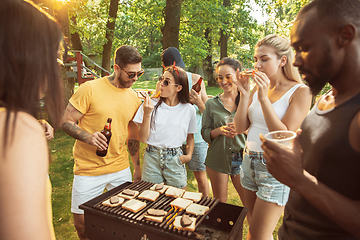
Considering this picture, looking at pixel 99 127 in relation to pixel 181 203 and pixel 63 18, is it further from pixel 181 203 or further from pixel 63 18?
pixel 63 18

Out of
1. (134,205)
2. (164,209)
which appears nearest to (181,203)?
(164,209)

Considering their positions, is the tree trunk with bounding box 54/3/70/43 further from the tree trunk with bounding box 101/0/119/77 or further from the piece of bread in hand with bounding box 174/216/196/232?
the piece of bread in hand with bounding box 174/216/196/232

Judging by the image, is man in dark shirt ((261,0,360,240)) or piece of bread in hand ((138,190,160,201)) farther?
piece of bread in hand ((138,190,160,201))

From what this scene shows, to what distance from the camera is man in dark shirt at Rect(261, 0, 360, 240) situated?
1189mm

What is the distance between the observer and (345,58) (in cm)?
128

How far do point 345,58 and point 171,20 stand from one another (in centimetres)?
809

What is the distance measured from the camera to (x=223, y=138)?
355cm

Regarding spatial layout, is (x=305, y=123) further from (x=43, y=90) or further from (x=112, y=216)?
(x=112, y=216)

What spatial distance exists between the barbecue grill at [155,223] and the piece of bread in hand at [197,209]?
39 mm

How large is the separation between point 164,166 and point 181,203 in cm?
88

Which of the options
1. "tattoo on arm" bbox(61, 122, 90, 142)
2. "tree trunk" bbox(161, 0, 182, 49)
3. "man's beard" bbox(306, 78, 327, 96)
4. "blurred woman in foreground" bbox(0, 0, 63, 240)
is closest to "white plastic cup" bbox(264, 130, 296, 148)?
"man's beard" bbox(306, 78, 327, 96)

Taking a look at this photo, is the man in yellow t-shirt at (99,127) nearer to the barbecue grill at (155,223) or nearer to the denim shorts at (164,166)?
the denim shorts at (164,166)

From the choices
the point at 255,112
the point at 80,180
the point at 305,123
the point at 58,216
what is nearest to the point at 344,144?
the point at 305,123

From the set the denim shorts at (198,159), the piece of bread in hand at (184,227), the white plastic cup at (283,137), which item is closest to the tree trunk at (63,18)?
the denim shorts at (198,159)
